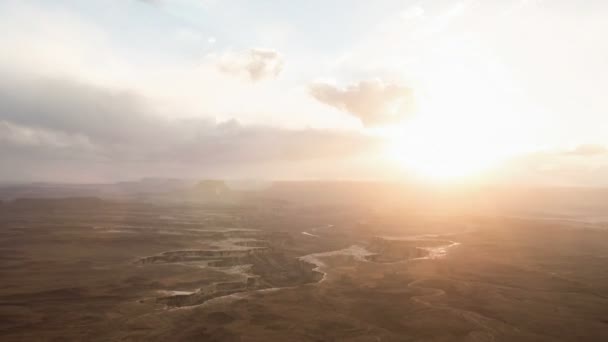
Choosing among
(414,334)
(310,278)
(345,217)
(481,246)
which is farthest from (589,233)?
(414,334)

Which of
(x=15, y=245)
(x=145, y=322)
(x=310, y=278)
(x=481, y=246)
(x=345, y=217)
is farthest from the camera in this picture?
(x=345, y=217)

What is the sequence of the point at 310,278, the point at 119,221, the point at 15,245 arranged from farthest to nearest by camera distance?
the point at 119,221 < the point at 15,245 < the point at 310,278

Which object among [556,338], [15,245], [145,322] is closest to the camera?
[556,338]

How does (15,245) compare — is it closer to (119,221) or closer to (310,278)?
(119,221)

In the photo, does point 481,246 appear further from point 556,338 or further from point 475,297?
point 556,338

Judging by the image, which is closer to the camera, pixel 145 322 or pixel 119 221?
pixel 145 322

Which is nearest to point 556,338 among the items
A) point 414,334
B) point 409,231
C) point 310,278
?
point 414,334
